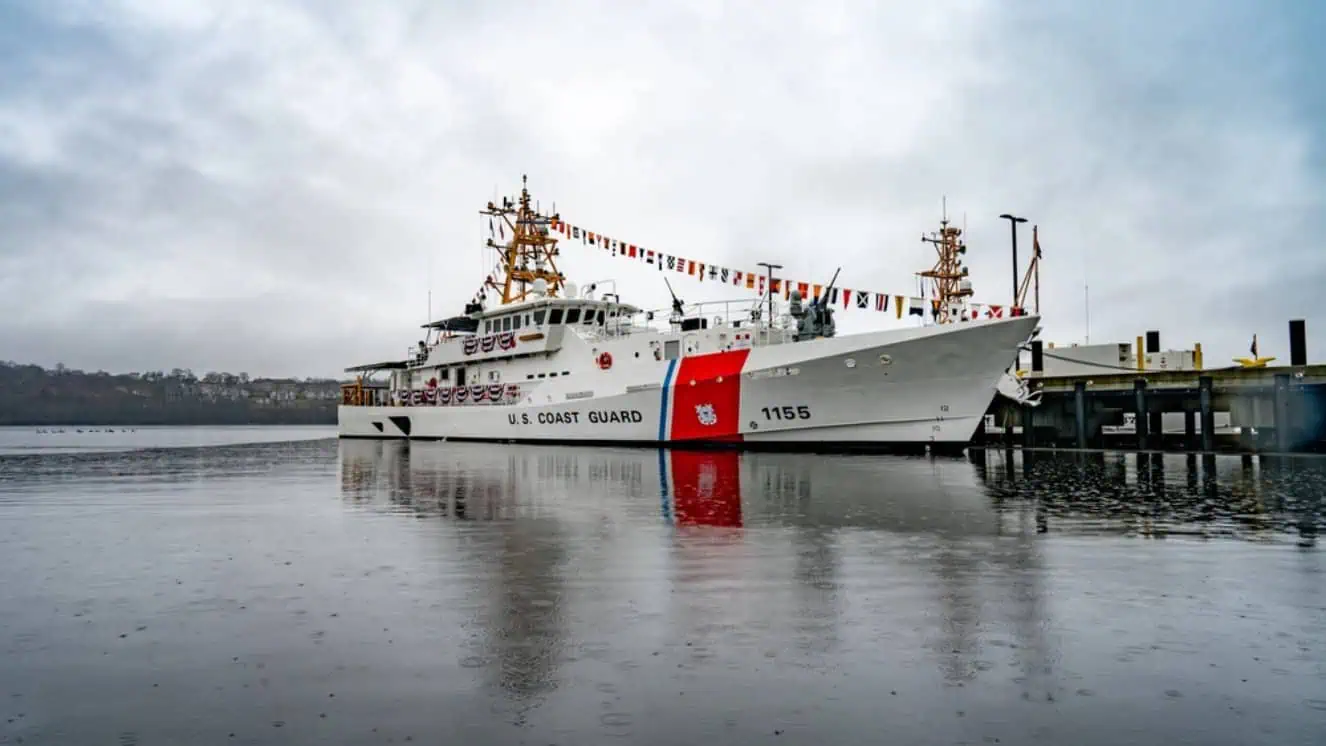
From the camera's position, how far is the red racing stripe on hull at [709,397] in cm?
2645

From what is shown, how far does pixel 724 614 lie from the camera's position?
5996 millimetres

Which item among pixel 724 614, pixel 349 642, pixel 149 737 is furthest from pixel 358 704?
pixel 724 614

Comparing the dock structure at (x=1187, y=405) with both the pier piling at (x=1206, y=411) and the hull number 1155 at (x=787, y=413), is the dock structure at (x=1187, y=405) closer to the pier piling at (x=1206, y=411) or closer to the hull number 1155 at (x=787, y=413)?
the pier piling at (x=1206, y=411)

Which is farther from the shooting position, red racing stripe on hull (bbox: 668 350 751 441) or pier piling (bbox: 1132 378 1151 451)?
pier piling (bbox: 1132 378 1151 451)

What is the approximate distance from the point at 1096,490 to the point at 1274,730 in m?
11.7

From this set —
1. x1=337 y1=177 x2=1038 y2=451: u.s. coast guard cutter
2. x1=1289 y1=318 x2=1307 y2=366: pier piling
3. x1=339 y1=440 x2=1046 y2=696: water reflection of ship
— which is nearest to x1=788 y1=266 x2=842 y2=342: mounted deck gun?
x1=337 y1=177 x2=1038 y2=451: u.s. coast guard cutter

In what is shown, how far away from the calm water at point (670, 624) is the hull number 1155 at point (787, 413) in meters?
13.0

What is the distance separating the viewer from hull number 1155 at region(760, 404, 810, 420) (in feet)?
84.0

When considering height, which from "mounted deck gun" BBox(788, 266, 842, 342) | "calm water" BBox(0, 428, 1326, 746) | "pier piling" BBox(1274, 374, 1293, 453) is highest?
"mounted deck gun" BBox(788, 266, 842, 342)

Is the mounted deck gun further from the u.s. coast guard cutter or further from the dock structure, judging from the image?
the dock structure

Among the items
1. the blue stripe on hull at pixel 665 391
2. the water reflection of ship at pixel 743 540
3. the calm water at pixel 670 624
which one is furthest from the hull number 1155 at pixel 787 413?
the calm water at pixel 670 624

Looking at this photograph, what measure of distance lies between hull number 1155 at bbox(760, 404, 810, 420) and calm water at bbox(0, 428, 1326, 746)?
1296 cm

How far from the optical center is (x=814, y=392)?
25.2 metres

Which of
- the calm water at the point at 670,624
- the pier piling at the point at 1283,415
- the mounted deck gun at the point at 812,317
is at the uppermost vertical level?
the mounted deck gun at the point at 812,317
